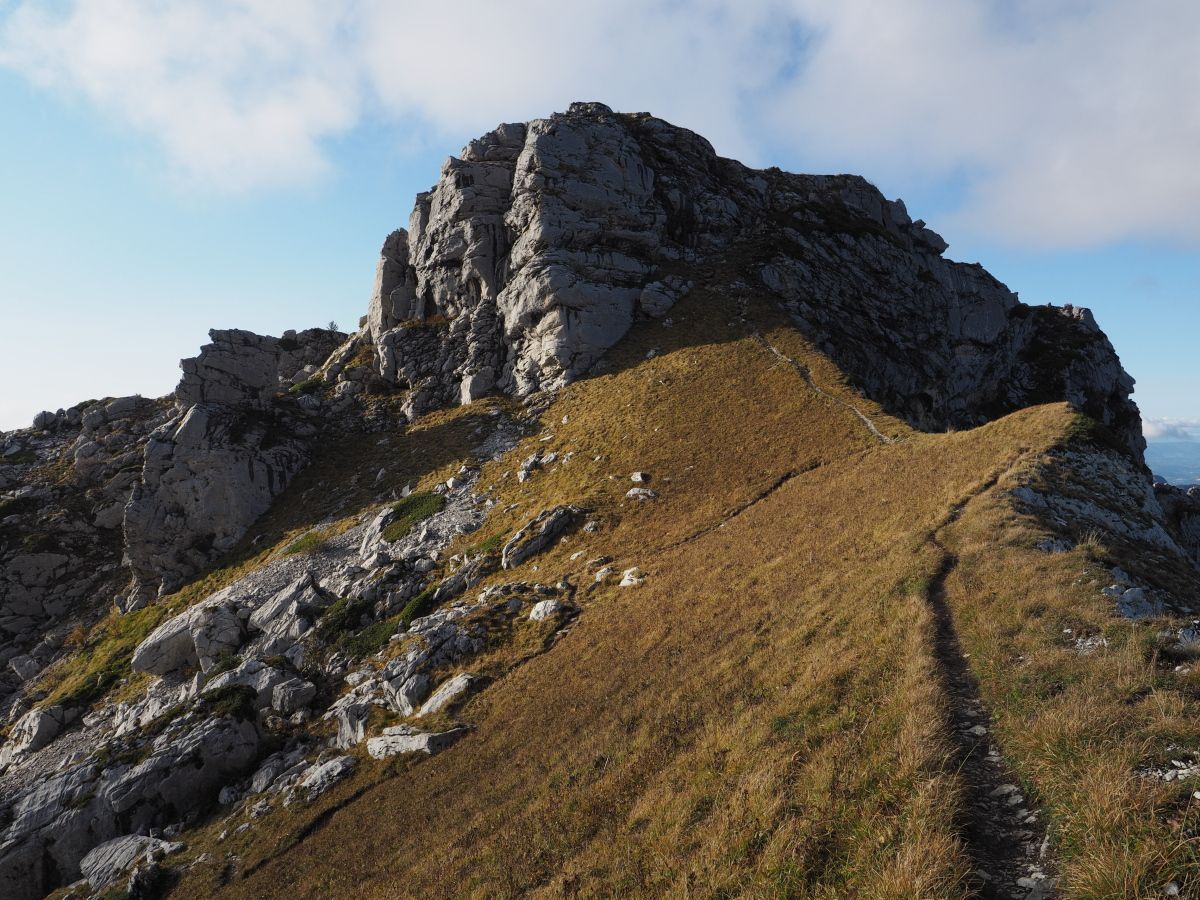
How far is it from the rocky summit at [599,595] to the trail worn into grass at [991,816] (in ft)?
0.21

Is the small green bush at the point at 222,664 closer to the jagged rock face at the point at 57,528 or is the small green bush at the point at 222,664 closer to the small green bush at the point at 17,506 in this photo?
the jagged rock face at the point at 57,528

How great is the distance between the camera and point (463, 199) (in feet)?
214

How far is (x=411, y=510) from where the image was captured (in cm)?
4297

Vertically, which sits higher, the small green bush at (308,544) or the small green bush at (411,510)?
the small green bush at (411,510)

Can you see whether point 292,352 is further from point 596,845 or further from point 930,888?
point 930,888

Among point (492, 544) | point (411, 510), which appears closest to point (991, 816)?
point (492, 544)

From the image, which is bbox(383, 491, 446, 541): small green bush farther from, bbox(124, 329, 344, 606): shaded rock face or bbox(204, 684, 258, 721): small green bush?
bbox(124, 329, 344, 606): shaded rock face

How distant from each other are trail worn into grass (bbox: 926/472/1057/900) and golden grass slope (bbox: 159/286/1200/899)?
299 mm

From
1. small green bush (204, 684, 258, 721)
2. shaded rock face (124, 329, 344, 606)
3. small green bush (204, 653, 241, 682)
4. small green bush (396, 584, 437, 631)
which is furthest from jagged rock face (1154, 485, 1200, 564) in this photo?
shaded rock face (124, 329, 344, 606)

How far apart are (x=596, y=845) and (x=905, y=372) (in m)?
69.2

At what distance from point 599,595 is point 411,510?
20.6 meters

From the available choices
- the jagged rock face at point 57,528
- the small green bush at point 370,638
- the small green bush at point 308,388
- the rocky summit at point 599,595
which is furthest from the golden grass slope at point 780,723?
the small green bush at point 308,388

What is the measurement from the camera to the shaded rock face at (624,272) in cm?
5934

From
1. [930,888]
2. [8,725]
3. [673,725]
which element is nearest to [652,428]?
[673,725]
